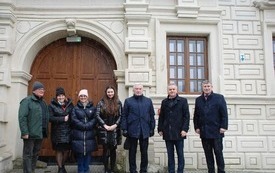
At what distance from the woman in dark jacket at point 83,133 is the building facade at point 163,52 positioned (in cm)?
158

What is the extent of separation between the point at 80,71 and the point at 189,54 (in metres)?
2.74

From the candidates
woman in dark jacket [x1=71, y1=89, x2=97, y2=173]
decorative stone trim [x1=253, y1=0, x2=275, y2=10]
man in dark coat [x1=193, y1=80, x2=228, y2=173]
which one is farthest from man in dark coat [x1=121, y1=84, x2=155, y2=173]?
decorative stone trim [x1=253, y1=0, x2=275, y2=10]

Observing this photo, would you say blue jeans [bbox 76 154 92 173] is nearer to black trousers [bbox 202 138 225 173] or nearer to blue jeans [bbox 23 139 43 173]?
blue jeans [bbox 23 139 43 173]

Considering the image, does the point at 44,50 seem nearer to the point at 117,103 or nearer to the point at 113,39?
the point at 113,39

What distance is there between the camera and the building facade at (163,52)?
23.4ft

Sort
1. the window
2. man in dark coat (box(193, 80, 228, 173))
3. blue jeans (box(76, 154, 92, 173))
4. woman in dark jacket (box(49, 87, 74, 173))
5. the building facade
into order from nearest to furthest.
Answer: man in dark coat (box(193, 80, 228, 173)) → blue jeans (box(76, 154, 92, 173)) → woman in dark jacket (box(49, 87, 74, 173)) → the building facade → the window

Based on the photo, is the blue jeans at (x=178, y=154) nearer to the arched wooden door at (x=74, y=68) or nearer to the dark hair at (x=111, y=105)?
the dark hair at (x=111, y=105)

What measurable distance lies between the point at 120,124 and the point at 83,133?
708mm

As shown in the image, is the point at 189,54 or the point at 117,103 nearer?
the point at 117,103

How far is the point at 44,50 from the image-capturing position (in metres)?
7.83

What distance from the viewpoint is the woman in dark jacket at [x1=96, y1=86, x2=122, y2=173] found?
5.74 m

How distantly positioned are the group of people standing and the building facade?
1294 millimetres

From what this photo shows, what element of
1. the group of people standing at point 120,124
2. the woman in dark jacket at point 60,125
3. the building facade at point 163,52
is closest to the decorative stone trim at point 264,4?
the building facade at point 163,52

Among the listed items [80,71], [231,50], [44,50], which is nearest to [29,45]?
[44,50]
